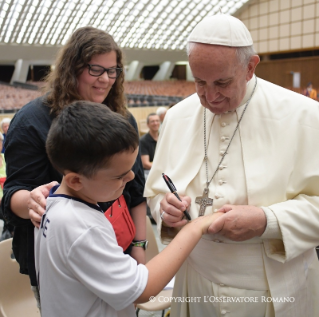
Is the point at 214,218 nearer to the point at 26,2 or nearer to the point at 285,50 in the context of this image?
the point at 285,50

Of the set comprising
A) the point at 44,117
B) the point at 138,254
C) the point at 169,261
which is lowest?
the point at 138,254

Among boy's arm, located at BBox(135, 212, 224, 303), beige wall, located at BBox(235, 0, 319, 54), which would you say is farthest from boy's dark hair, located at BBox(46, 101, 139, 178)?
beige wall, located at BBox(235, 0, 319, 54)

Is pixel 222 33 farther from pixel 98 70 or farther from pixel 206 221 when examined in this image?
pixel 206 221

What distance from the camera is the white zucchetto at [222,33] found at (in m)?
1.36

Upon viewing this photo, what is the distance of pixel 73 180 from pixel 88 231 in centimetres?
17

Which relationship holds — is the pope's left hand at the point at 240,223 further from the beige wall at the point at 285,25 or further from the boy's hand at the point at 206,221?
the beige wall at the point at 285,25

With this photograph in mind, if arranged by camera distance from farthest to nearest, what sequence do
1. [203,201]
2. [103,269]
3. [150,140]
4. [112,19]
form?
[112,19]
[150,140]
[203,201]
[103,269]

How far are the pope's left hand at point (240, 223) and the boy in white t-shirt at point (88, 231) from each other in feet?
0.94

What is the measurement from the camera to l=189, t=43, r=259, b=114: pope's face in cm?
136

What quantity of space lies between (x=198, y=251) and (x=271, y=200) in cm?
42

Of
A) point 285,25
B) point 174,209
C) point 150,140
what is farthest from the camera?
point 285,25

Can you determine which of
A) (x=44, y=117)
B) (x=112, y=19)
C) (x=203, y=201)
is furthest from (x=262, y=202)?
(x=112, y=19)

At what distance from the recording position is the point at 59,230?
103cm

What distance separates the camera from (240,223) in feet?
4.33
